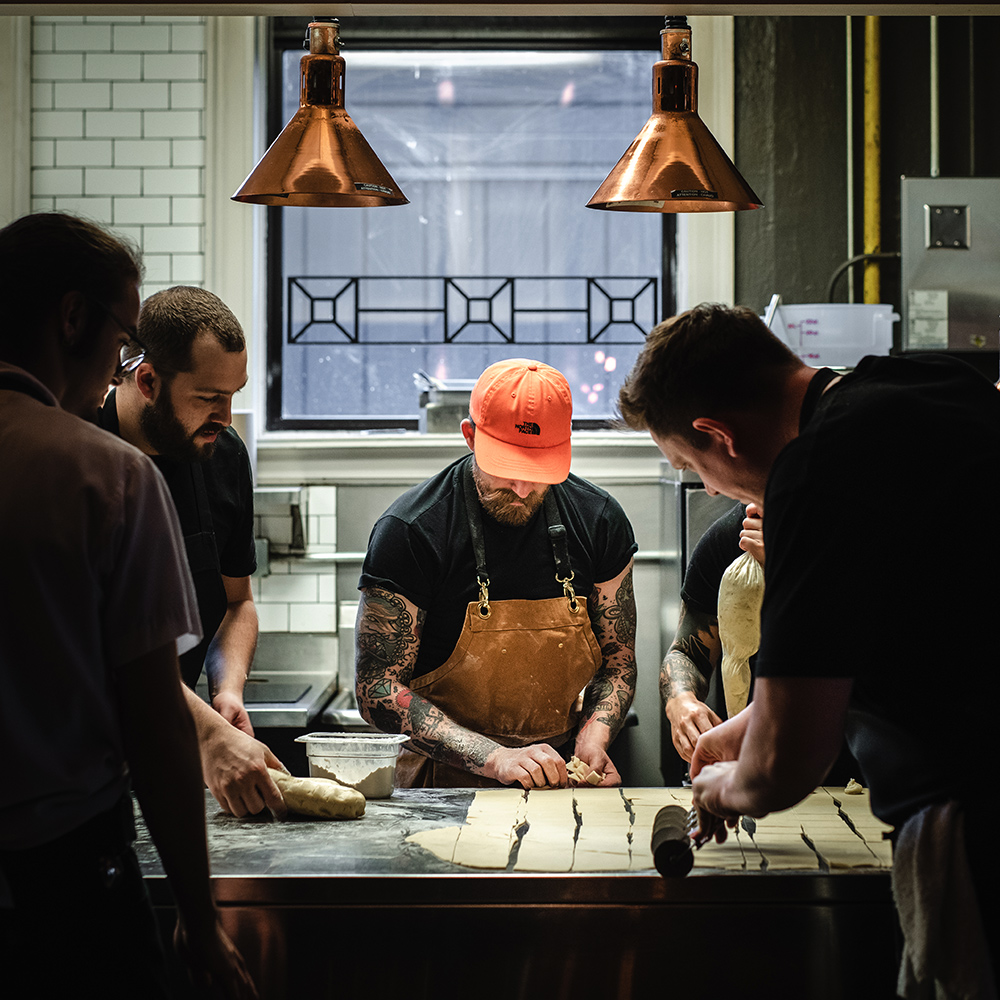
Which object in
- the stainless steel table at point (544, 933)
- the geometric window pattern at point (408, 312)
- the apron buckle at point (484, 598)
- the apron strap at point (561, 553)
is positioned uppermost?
the geometric window pattern at point (408, 312)

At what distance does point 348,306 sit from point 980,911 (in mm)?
3398

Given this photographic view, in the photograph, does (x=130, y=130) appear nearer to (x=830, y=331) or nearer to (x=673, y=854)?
(x=830, y=331)

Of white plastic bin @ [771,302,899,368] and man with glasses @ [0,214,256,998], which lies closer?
man with glasses @ [0,214,256,998]

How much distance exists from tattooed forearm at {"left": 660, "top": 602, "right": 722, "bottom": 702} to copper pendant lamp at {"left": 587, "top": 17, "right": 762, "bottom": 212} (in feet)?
3.94

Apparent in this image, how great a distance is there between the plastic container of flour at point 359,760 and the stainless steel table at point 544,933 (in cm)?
49

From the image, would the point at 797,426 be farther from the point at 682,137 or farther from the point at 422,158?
the point at 422,158

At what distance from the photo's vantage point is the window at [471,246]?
13.9 ft

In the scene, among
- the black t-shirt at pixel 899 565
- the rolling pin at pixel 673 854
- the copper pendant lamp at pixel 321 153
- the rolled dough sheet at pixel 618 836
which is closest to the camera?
the black t-shirt at pixel 899 565

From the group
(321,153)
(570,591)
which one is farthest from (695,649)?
(321,153)

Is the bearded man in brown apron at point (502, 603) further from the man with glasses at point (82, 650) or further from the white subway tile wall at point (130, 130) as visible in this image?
the white subway tile wall at point (130, 130)

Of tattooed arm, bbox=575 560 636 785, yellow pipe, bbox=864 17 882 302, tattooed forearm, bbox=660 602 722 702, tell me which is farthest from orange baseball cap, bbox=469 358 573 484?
yellow pipe, bbox=864 17 882 302

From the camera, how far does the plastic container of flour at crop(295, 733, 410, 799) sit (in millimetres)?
2172

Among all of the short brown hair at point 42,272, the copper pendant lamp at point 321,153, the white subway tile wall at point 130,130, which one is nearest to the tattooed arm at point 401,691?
the copper pendant lamp at point 321,153

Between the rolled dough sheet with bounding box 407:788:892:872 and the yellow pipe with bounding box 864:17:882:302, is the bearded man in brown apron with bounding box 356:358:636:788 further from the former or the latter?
the yellow pipe with bounding box 864:17:882:302
